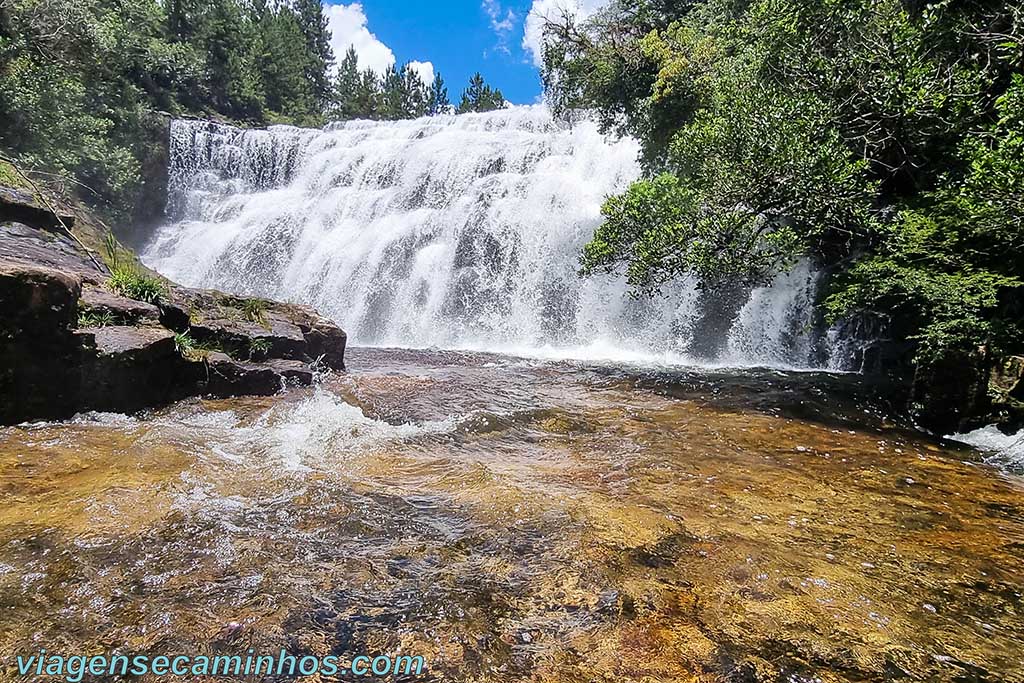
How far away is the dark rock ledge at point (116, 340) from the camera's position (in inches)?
203

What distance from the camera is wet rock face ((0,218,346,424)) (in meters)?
5.16

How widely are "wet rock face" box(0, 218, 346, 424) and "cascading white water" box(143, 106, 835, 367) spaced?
7632 mm

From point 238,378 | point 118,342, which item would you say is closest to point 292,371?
point 238,378

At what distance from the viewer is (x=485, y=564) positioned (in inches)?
117

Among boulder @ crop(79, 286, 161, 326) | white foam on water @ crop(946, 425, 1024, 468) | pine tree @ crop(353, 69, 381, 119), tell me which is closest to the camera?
white foam on water @ crop(946, 425, 1024, 468)

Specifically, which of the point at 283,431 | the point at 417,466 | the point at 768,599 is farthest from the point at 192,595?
the point at 283,431

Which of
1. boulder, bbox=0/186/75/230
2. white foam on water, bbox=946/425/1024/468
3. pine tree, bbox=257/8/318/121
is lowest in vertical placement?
white foam on water, bbox=946/425/1024/468

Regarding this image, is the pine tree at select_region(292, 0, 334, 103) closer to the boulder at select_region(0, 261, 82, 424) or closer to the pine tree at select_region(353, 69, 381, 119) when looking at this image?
the pine tree at select_region(353, 69, 381, 119)

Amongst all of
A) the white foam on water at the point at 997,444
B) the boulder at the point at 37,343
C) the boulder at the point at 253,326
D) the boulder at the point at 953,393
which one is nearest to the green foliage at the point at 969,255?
the boulder at the point at 953,393

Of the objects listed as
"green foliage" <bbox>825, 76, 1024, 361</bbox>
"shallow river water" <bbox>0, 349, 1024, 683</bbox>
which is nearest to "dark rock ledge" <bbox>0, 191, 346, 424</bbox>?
"shallow river water" <bbox>0, 349, 1024, 683</bbox>

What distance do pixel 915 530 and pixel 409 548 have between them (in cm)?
327

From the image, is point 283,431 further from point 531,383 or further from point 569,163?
point 569,163

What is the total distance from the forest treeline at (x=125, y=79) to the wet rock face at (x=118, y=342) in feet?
9.48

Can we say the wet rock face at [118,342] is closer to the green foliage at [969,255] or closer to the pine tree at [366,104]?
the green foliage at [969,255]
